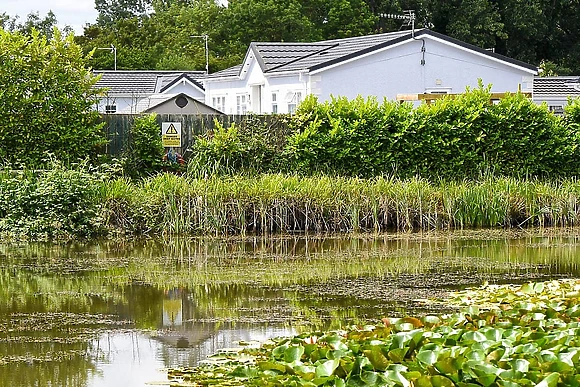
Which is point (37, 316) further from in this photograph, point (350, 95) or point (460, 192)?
point (350, 95)

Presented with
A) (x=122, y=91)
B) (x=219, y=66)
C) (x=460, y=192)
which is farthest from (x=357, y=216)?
(x=219, y=66)

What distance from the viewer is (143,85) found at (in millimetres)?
52688

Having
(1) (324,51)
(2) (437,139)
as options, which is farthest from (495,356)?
(1) (324,51)

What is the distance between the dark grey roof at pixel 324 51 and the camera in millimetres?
31883

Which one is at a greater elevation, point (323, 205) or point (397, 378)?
point (323, 205)

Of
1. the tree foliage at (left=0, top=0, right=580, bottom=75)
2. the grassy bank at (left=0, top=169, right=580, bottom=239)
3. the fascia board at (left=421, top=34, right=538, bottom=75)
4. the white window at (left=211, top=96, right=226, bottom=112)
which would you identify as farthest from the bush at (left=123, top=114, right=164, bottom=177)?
the tree foliage at (left=0, top=0, right=580, bottom=75)

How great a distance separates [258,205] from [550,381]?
13.3 meters

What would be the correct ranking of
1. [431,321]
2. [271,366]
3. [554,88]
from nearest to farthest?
[271,366]
[431,321]
[554,88]

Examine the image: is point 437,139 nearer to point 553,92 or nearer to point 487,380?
point 487,380

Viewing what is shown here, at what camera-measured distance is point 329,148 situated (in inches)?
894

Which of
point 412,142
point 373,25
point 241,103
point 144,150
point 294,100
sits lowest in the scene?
point 144,150

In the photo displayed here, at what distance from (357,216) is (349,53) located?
491 inches

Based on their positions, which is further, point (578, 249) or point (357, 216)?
point (357, 216)

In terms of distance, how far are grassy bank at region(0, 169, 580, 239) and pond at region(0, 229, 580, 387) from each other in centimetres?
85
